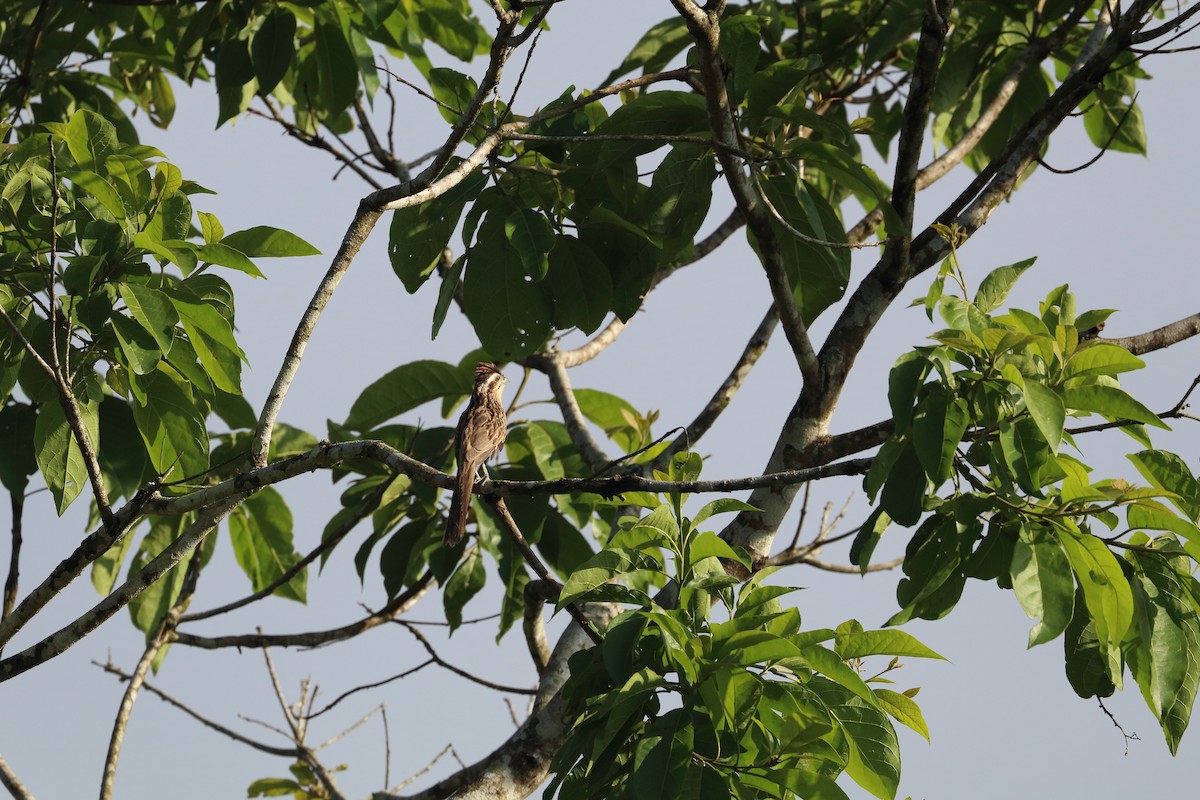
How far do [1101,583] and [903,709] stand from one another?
71cm

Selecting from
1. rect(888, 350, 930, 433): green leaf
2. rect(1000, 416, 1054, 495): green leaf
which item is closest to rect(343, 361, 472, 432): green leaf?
rect(888, 350, 930, 433): green leaf

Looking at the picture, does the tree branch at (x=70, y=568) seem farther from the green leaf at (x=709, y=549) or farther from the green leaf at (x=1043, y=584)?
the green leaf at (x=1043, y=584)

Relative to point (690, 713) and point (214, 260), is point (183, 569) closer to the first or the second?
point (214, 260)

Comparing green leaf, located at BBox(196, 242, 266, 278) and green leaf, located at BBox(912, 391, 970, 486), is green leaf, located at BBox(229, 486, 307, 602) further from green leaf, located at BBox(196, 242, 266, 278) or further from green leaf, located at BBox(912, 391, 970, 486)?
green leaf, located at BBox(912, 391, 970, 486)

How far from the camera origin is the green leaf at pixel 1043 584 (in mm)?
3301

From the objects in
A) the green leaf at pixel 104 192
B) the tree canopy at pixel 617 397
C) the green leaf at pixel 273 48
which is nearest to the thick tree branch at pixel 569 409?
the tree canopy at pixel 617 397

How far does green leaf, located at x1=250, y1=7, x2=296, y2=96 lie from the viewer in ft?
18.8

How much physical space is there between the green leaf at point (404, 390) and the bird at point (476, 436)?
318 mm

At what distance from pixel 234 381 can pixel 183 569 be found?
245 centimetres

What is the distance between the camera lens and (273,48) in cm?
575

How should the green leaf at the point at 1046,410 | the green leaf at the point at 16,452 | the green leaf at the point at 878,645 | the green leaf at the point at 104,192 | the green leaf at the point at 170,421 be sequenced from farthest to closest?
the green leaf at the point at 16,452 < the green leaf at the point at 170,421 < the green leaf at the point at 104,192 < the green leaf at the point at 878,645 < the green leaf at the point at 1046,410

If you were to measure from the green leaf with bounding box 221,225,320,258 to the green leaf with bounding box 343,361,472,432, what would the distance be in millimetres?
1902

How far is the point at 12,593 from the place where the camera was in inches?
191

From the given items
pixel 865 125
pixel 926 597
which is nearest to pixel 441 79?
pixel 865 125
